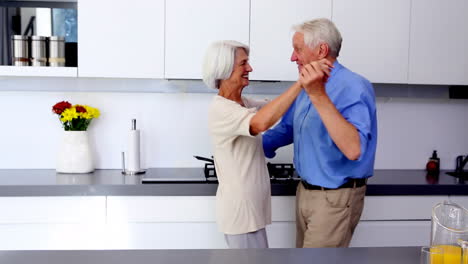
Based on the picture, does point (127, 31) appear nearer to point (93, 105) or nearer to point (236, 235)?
point (93, 105)

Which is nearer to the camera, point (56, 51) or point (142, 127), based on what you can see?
point (56, 51)

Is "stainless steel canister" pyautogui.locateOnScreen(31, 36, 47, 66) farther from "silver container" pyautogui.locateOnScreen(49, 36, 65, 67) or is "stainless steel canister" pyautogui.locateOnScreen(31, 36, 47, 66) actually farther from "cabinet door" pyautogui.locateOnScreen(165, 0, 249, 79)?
"cabinet door" pyautogui.locateOnScreen(165, 0, 249, 79)

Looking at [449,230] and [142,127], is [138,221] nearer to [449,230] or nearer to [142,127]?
[142,127]

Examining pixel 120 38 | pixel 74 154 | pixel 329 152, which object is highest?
pixel 120 38

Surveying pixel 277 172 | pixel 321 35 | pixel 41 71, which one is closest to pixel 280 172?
pixel 277 172

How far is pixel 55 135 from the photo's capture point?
3.22 m

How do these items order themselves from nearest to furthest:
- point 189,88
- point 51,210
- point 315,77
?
1. point 315,77
2. point 51,210
3. point 189,88

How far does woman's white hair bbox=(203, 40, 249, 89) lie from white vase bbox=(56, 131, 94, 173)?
109cm

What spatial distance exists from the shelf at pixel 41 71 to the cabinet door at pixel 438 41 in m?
1.76

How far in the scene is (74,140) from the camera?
3.03 m

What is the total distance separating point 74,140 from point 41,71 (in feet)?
1.34

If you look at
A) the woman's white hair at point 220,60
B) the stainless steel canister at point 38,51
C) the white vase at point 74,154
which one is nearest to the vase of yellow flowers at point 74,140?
the white vase at point 74,154

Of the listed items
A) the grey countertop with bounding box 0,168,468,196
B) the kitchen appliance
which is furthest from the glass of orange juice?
the kitchen appliance

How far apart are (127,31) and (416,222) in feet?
5.63
